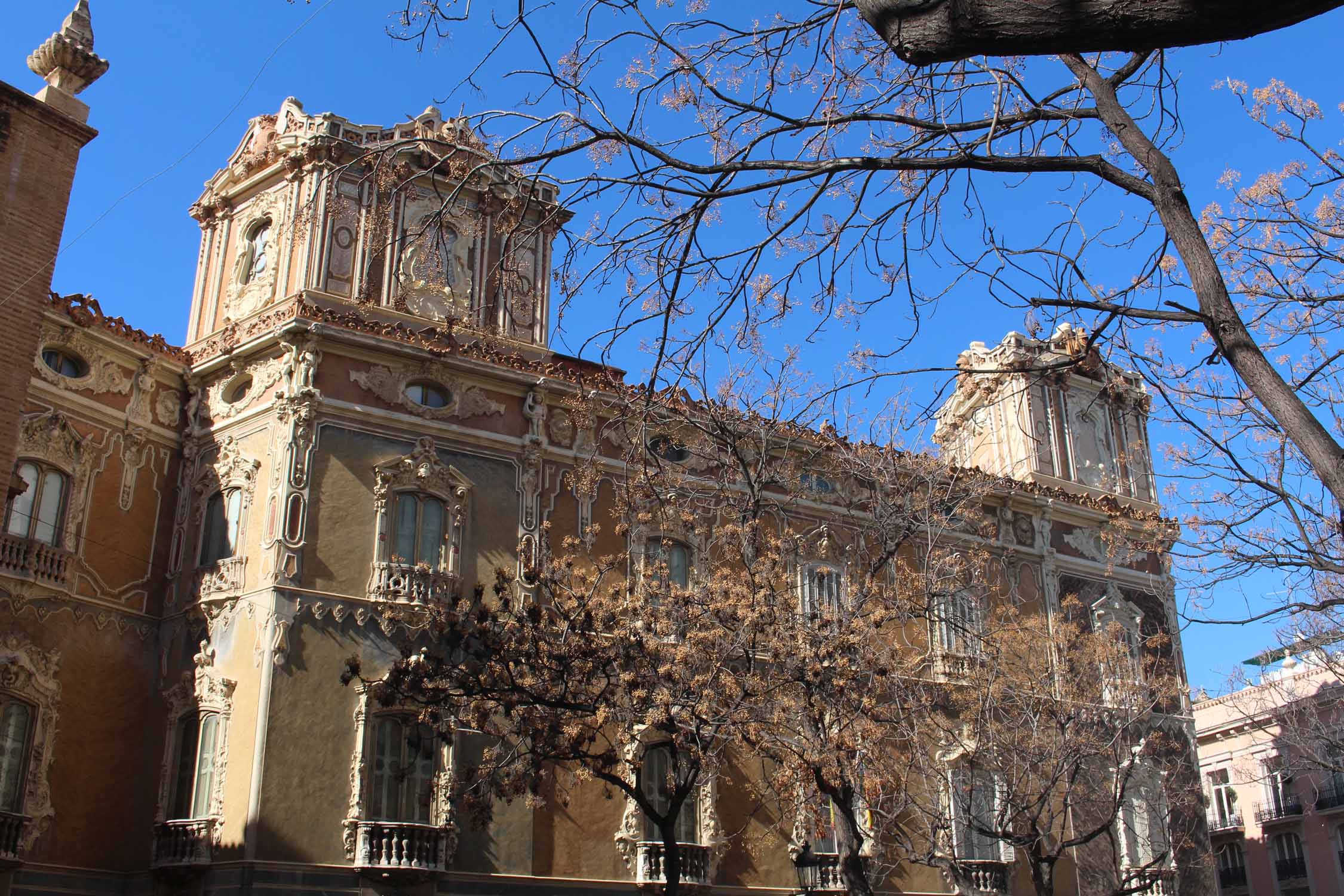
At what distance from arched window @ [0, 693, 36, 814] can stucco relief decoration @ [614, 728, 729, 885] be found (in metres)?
9.27

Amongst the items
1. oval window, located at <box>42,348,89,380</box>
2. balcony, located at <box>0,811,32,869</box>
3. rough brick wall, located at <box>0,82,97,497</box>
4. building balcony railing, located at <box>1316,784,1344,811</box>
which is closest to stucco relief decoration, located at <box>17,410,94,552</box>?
oval window, located at <box>42,348,89,380</box>

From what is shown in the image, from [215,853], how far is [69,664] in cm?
408

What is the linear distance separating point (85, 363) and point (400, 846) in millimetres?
9834

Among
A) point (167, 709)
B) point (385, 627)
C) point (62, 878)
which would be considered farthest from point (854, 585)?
point (62, 878)

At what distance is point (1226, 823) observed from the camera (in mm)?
42844

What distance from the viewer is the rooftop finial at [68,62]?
61.3 feet

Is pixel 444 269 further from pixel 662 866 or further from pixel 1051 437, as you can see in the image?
pixel 1051 437

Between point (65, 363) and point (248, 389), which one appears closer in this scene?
point (65, 363)

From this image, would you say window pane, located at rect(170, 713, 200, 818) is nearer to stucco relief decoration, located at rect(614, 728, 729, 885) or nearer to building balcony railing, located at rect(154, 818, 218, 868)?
building balcony railing, located at rect(154, 818, 218, 868)

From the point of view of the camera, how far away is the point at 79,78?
62.1ft

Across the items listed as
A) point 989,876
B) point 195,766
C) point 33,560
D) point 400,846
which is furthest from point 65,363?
point 989,876

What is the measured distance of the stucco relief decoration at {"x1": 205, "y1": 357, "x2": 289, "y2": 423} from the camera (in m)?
23.2

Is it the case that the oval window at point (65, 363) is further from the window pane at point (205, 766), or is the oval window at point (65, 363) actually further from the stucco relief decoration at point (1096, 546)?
the stucco relief decoration at point (1096, 546)

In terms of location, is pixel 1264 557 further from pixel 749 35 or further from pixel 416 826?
pixel 416 826
